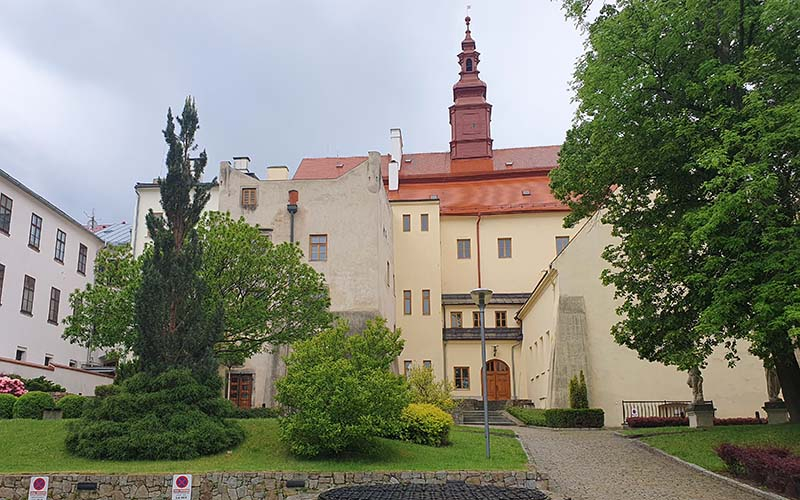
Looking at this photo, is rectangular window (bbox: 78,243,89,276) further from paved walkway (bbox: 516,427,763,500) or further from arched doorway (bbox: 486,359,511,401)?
paved walkway (bbox: 516,427,763,500)

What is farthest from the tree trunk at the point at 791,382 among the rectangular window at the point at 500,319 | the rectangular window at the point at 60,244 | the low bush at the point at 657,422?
the rectangular window at the point at 60,244

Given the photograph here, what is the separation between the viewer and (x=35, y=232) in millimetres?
32312

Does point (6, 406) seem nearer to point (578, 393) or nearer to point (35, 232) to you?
point (35, 232)

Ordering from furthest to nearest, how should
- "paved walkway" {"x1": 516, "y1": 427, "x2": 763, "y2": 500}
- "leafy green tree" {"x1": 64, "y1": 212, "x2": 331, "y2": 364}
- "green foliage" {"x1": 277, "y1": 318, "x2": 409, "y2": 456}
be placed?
"leafy green tree" {"x1": 64, "y1": 212, "x2": 331, "y2": 364} → "green foliage" {"x1": 277, "y1": 318, "x2": 409, "y2": 456} → "paved walkway" {"x1": 516, "y1": 427, "x2": 763, "y2": 500}

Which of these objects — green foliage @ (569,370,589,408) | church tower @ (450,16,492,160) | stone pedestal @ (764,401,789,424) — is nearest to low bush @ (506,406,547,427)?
green foliage @ (569,370,589,408)

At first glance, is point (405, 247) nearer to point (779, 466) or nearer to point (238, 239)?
point (238, 239)

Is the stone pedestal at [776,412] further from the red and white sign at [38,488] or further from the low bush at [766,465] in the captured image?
the red and white sign at [38,488]

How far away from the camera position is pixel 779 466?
12336 millimetres

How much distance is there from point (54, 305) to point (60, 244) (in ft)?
10.2

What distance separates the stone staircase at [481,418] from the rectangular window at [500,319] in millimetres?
7483

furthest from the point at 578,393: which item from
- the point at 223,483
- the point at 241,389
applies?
the point at 223,483

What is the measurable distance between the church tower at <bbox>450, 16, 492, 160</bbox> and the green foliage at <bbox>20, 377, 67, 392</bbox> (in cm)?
3391

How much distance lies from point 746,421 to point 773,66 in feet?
43.9

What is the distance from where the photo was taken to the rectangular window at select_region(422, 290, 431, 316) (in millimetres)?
38750
